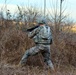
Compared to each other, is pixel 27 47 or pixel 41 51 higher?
pixel 41 51

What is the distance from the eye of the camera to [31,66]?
10805mm

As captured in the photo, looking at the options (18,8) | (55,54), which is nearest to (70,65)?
(55,54)

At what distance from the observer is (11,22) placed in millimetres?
14312

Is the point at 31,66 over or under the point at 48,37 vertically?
under

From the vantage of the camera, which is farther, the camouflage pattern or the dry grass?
the dry grass

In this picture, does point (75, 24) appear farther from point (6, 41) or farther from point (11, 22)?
point (6, 41)

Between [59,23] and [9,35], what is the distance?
125 inches

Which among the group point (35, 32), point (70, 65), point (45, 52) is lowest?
point (70, 65)

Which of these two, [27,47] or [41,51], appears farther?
[27,47]

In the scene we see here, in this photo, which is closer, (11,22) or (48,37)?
(48,37)

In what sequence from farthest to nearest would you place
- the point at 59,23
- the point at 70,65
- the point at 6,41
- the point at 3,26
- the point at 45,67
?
the point at 59,23 → the point at 3,26 → the point at 6,41 → the point at 70,65 → the point at 45,67

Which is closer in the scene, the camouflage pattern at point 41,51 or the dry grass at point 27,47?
the camouflage pattern at point 41,51

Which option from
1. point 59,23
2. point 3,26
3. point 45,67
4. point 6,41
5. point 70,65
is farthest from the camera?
point 59,23

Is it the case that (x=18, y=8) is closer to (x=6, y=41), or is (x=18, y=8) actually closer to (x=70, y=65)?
(x=6, y=41)
